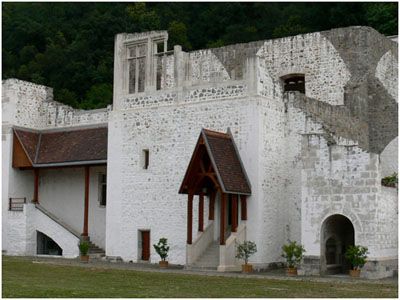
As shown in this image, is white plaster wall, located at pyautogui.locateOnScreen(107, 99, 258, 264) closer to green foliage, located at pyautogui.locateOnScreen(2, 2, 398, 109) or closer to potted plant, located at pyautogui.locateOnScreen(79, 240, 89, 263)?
potted plant, located at pyautogui.locateOnScreen(79, 240, 89, 263)

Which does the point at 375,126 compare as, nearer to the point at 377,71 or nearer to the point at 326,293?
the point at 377,71

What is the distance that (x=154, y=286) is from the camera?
62.3 feet

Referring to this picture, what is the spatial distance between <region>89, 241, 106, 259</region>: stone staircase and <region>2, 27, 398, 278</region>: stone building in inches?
12.7

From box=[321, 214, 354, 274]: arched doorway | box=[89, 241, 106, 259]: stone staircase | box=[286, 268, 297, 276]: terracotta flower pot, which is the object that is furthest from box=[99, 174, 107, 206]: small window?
box=[286, 268, 297, 276]: terracotta flower pot

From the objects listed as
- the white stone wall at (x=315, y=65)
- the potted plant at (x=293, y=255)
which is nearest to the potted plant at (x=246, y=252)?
the potted plant at (x=293, y=255)

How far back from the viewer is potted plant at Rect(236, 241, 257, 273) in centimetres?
2503

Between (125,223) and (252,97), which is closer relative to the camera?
(252,97)

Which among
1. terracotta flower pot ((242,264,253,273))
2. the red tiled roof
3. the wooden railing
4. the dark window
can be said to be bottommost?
terracotta flower pot ((242,264,253,273))

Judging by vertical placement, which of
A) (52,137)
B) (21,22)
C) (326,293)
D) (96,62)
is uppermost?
(21,22)

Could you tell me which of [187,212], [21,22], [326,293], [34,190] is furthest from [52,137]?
[21,22]

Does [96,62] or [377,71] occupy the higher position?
[96,62]

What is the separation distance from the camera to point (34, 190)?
118 feet

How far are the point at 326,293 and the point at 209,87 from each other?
38.9 ft

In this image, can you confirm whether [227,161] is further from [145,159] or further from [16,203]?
A: [16,203]
